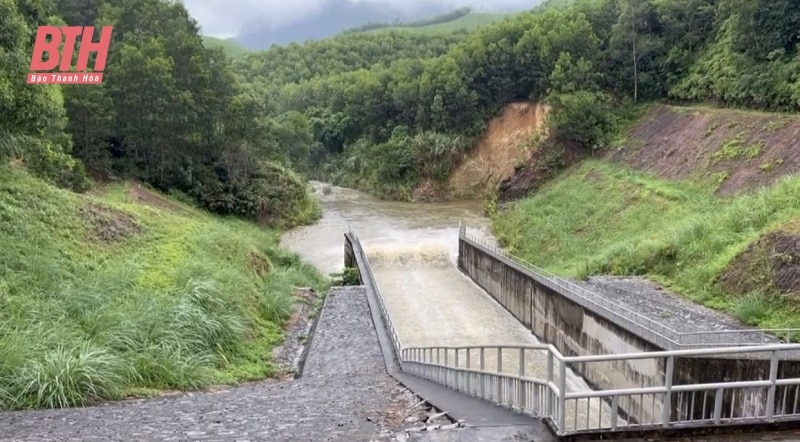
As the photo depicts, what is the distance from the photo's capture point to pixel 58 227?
52.2 feet

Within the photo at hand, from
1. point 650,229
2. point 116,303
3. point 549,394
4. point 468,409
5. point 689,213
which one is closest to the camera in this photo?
point 549,394

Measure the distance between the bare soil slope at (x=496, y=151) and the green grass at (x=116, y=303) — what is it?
1162 inches

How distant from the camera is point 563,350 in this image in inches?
683

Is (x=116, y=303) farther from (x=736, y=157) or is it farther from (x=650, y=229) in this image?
(x=736, y=157)

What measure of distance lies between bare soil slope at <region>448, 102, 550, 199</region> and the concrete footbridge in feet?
60.7

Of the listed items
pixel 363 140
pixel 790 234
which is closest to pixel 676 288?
pixel 790 234

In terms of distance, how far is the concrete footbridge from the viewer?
6082 mm

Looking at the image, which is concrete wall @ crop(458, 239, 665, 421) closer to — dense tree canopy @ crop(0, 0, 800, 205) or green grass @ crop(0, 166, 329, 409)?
green grass @ crop(0, 166, 329, 409)

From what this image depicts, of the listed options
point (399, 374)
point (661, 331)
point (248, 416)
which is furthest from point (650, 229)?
point (248, 416)

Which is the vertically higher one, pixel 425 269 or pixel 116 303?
pixel 425 269

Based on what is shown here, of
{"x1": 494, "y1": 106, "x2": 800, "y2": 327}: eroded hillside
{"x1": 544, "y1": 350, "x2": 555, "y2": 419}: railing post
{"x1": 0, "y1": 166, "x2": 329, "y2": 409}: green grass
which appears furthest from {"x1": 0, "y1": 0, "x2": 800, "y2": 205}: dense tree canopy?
{"x1": 544, "y1": 350, "x2": 555, "y2": 419}: railing post

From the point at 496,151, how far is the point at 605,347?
35.3 meters

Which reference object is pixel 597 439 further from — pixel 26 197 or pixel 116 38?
pixel 116 38

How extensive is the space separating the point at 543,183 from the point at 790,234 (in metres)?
26.6
